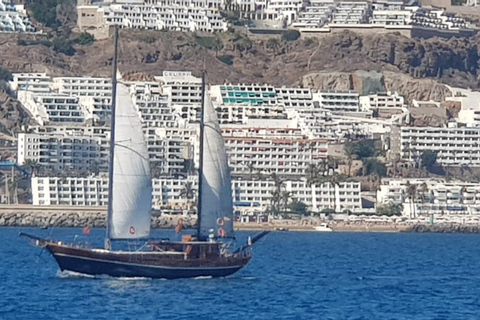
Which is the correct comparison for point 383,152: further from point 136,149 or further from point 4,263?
point 136,149

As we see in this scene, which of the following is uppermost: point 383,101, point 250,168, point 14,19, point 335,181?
point 14,19

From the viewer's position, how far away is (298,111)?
171 metres

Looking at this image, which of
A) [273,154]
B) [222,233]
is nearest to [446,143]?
[273,154]

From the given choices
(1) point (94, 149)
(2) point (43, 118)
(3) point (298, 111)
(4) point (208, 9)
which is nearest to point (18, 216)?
(1) point (94, 149)

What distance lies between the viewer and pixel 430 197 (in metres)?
144

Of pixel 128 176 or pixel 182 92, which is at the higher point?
pixel 182 92

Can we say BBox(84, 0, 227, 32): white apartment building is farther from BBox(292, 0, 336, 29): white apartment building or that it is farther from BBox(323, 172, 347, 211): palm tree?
BBox(323, 172, 347, 211): palm tree

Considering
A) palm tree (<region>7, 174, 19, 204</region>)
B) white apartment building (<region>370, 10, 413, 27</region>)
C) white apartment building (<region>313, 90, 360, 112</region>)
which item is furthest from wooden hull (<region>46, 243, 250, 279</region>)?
white apartment building (<region>370, 10, 413, 27</region>)

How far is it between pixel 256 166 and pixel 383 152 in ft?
38.6

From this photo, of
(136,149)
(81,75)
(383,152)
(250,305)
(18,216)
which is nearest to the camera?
(250,305)

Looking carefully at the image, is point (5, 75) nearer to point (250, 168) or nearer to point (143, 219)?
point (250, 168)

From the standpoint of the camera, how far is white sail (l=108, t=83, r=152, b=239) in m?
68.7

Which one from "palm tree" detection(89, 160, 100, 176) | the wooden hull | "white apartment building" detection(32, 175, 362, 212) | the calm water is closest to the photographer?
the calm water

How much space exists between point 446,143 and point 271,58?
2436 cm
